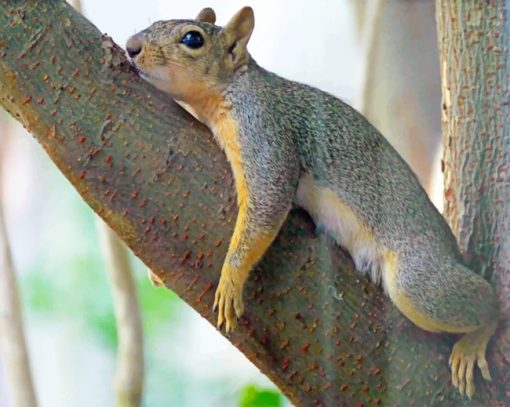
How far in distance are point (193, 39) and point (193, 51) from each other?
0.05 ft

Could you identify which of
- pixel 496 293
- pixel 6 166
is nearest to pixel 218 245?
pixel 496 293

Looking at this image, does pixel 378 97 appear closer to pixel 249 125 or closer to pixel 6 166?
pixel 249 125

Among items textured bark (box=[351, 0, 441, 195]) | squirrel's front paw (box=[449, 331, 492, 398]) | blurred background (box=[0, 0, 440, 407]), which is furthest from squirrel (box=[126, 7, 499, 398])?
textured bark (box=[351, 0, 441, 195])

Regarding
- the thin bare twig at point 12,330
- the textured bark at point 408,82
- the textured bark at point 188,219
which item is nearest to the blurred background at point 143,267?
the textured bark at point 408,82

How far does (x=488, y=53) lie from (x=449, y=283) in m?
0.28

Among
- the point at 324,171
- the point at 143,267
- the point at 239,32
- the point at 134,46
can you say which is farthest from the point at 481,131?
the point at 143,267

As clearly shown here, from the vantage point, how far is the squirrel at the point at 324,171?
34.3 inches

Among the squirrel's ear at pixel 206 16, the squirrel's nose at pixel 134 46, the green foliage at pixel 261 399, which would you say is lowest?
the green foliage at pixel 261 399

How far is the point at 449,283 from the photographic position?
2.95 feet

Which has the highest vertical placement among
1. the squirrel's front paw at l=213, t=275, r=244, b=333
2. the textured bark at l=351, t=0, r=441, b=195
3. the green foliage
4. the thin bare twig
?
the textured bark at l=351, t=0, r=441, b=195

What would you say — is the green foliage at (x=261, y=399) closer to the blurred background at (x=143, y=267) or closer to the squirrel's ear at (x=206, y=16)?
the blurred background at (x=143, y=267)

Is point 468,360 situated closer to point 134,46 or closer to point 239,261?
point 239,261

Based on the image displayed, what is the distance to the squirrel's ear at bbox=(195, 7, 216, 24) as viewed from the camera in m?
0.99

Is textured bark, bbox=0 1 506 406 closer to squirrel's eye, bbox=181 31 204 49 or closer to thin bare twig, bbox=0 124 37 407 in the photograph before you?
squirrel's eye, bbox=181 31 204 49
